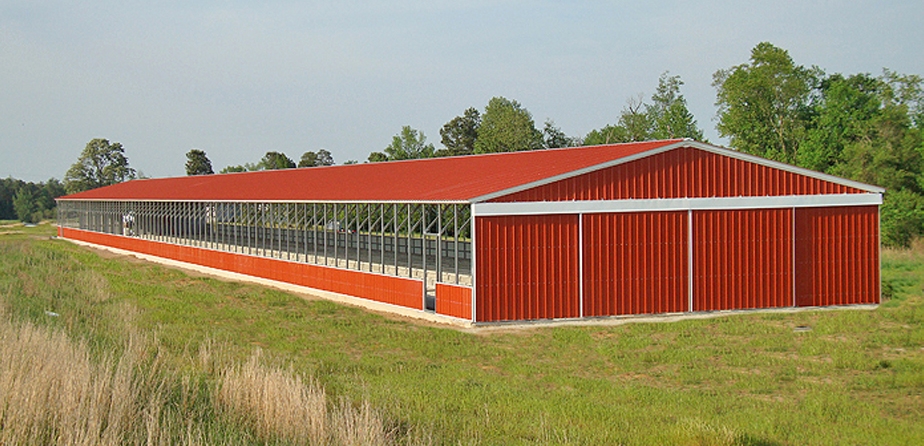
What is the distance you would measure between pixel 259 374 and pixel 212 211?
26325mm

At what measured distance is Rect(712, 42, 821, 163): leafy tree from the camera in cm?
5497

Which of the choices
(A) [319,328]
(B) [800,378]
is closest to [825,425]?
(B) [800,378]

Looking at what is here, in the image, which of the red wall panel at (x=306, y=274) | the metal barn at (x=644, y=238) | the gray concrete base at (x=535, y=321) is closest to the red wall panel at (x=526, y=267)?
the metal barn at (x=644, y=238)

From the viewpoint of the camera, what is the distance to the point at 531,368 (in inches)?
607

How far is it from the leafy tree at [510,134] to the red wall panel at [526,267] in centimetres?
5679

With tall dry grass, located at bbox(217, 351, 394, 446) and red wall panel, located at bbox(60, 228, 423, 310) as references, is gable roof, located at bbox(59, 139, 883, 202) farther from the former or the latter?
tall dry grass, located at bbox(217, 351, 394, 446)

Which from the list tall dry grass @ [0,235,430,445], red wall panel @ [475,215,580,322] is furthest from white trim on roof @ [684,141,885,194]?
tall dry grass @ [0,235,430,445]

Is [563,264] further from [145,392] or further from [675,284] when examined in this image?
[145,392]

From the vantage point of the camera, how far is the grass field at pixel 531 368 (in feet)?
36.0

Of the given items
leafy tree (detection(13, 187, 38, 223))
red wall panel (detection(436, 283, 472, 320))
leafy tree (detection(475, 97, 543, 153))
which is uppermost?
Answer: leafy tree (detection(475, 97, 543, 153))

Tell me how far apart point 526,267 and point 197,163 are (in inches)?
3829

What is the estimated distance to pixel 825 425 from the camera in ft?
37.4

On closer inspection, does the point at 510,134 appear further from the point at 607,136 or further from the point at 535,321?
the point at 535,321

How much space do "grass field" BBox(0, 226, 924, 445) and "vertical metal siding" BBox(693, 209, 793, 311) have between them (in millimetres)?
899
